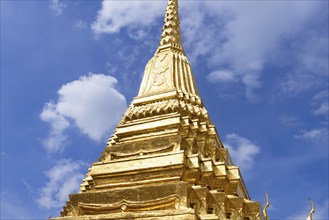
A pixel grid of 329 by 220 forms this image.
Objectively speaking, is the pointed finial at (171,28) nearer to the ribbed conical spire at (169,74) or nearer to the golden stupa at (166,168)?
the ribbed conical spire at (169,74)

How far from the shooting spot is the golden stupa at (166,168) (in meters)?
11.3

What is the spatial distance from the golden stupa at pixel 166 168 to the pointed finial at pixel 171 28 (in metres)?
1.81

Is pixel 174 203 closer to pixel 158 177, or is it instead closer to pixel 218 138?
pixel 158 177

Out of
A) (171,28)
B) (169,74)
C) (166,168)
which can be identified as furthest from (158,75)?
(166,168)

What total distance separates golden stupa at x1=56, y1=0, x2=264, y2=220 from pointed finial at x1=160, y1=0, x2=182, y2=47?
1.81 m

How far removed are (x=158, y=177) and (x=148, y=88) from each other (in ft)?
16.7

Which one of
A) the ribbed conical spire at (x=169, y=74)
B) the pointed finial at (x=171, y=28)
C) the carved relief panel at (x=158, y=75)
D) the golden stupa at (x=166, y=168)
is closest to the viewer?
the golden stupa at (x=166, y=168)

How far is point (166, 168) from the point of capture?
12477 mm

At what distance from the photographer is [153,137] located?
→ 1423 centimetres

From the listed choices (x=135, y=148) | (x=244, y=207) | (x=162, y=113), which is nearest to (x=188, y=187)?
(x=244, y=207)

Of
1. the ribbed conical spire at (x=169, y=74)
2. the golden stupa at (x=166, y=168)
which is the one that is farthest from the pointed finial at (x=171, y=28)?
the golden stupa at (x=166, y=168)

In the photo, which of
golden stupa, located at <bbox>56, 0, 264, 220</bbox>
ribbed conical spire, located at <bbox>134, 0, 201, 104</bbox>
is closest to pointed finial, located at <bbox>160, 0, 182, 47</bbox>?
ribbed conical spire, located at <bbox>134, 0, 201, 104</bbox>

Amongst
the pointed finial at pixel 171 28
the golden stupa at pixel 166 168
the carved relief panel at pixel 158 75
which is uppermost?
the pointed finial at pixel 171 28

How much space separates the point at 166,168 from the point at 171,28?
8.55m
